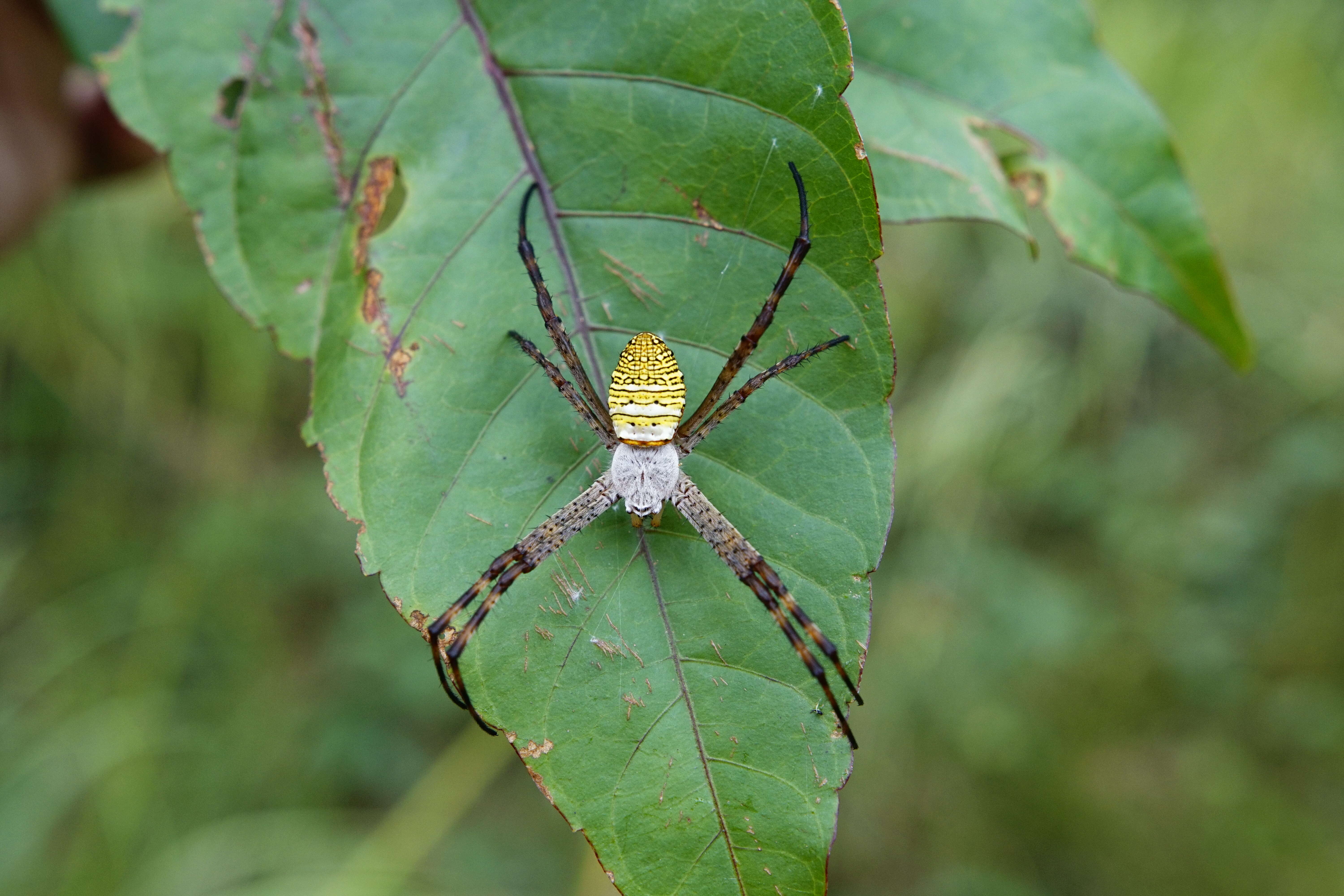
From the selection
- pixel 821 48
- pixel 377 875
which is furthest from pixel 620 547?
pixel 377 875

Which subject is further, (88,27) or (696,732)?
(88,27)

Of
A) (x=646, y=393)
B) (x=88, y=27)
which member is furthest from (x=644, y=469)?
(x=88, y=27)

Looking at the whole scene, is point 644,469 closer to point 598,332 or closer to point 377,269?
point 598,332

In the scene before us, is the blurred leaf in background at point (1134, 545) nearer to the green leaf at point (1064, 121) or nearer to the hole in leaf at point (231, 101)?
the green leaf at point (1064, 121)

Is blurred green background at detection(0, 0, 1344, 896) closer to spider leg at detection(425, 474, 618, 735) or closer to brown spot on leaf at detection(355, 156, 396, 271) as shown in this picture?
spider leg at detection(425, 474, 618, 735)

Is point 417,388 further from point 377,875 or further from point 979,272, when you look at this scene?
point 979,272

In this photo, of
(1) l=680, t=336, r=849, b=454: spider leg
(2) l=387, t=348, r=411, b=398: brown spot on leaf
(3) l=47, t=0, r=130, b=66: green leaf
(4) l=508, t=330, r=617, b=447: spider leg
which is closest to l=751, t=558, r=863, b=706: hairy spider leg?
(1) l=680, t=336, r=849, b=454: spider leg
